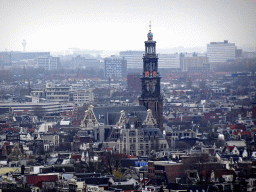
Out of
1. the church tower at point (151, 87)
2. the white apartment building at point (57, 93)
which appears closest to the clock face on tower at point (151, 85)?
the church tower at point (151, 87)

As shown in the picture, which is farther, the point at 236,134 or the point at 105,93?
the point at 105,93

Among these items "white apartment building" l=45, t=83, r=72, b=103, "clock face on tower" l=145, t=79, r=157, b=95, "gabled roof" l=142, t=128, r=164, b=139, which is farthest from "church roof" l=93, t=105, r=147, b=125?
"white apartment building" l=45, t=83, r=72, b=103

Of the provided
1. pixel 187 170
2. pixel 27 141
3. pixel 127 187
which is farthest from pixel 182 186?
pixel 27 141

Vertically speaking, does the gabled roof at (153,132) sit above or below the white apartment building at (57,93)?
below

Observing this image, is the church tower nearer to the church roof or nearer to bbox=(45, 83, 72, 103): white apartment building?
the church roof

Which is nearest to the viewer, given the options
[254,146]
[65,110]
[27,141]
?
[254,146]

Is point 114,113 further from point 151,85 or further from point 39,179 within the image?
point 39,179

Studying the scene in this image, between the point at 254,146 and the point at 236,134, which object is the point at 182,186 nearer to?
the point at 254,146

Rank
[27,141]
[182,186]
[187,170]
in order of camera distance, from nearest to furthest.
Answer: [182,186], [187,170], [27,141]

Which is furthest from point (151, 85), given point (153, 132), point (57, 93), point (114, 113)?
point (57, 93)

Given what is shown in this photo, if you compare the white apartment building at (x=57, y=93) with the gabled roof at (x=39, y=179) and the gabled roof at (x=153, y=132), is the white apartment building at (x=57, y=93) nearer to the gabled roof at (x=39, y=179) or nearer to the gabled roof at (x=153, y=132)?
the gabled roof at (x=153, y=132)
